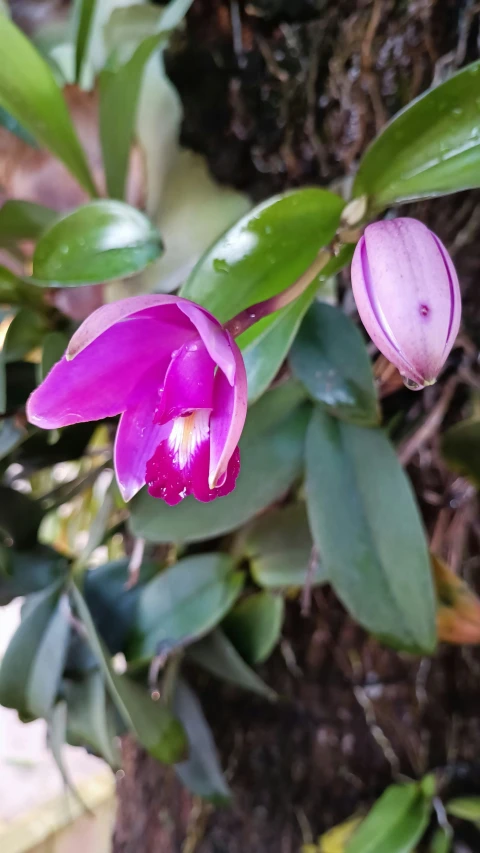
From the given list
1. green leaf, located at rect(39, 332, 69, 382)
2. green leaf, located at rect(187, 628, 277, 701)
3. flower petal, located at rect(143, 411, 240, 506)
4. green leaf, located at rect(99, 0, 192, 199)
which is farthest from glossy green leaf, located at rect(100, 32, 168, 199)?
green leaf, located at rect(187, 628, 277, 701)

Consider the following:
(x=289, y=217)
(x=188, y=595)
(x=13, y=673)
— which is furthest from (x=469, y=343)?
(x=13, y=673)

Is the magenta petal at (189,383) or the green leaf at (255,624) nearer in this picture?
the magenta petal at (189,383)

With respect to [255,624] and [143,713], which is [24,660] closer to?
[143,713]

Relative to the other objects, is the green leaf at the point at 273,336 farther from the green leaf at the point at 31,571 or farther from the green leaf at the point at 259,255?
the green leaf at the point at 31,571

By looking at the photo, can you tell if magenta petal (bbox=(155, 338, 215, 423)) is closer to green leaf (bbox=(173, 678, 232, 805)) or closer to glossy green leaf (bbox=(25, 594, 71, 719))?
glossy green leaf (bbox=(25, 594, 71, 719))

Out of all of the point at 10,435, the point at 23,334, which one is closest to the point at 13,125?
the point at 23,334

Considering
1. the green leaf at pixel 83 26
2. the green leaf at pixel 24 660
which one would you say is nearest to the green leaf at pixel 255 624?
the green leaf at pixel 24 660

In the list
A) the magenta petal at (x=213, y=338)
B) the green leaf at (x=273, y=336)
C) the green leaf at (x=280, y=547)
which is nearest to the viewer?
the magenta petal at (x=213, y=338)
